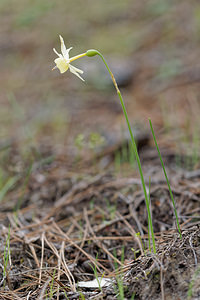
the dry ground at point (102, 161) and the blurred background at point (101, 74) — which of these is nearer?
the dry ground at point (102, 161)

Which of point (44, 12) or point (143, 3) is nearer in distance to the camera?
point (143, 3)

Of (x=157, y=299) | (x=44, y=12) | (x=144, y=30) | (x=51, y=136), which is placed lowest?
(x=157, y=299)

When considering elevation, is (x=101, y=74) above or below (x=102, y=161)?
above

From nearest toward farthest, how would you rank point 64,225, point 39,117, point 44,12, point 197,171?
point 64,225 → point 197,171 → point 39,117 → point 44,12

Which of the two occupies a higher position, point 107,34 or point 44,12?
point 44,12

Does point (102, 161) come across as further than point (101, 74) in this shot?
No

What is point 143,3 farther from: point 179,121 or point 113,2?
point 179,121

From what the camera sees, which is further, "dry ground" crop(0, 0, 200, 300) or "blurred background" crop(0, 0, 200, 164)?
"blurred background" crop(0, 0, 200, 164)

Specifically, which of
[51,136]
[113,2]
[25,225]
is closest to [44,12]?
[113,2]
